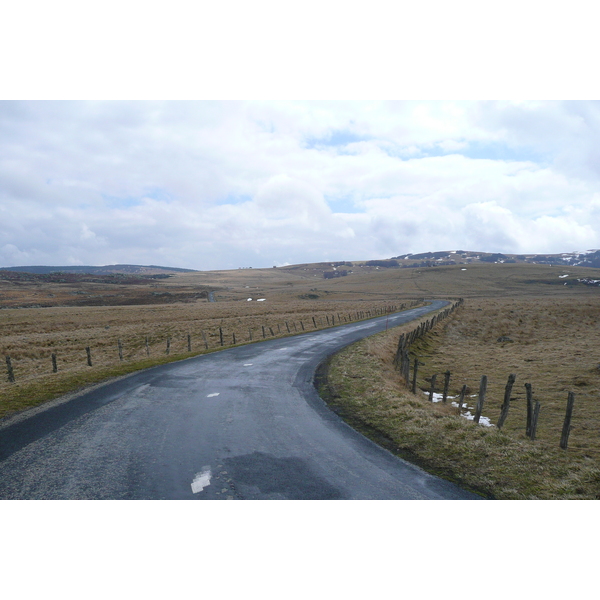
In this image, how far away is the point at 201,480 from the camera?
7.80m

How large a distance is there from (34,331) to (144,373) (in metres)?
39.2

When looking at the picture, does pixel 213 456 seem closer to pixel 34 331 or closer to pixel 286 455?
pixel 286 455

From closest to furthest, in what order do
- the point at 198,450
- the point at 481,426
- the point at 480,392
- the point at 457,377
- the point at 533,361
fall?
1. the point at 198,450
2. the point at 481,426
3. the point at 480,392
4. the point at 457,377
5. the point at 533,361

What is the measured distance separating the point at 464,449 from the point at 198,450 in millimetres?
6905

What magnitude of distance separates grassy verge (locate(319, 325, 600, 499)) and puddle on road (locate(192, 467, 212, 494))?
4759 mm

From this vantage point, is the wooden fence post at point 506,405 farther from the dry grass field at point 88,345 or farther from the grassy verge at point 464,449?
the dry grass field at point 88,345

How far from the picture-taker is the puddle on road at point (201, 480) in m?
7.46

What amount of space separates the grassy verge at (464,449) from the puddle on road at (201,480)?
15.6 feet

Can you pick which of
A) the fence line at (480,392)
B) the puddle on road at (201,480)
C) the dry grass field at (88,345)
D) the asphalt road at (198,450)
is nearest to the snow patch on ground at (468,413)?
the fence line at (480,392)

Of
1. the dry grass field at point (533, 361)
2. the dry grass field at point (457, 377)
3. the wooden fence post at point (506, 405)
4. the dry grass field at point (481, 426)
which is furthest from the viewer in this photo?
the dry grass field at point (533, 361)

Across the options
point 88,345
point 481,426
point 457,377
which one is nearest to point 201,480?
point 481,426

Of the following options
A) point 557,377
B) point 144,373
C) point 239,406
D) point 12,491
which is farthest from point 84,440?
point 557,377

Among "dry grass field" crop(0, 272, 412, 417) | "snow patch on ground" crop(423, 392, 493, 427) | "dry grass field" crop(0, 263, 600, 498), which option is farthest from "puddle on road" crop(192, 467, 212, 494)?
"snow patch on ground" crop(423, 392, 493, 427)

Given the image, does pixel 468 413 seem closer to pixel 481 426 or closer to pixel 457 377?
pixel 481 426
